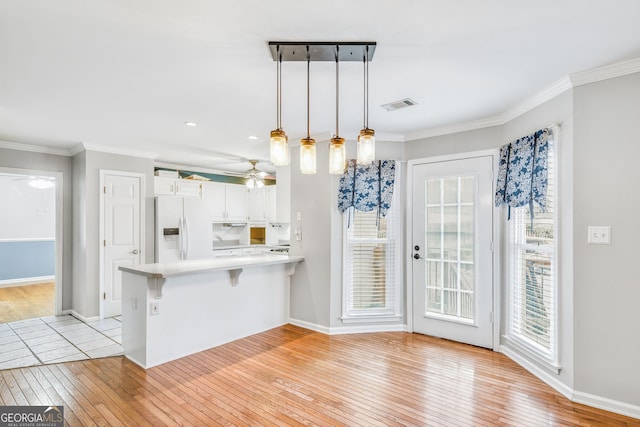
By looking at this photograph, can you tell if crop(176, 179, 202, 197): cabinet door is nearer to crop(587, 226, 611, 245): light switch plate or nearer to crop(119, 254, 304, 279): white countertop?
crop(119, 254, 304, 279): white countertop

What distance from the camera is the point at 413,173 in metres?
3.99

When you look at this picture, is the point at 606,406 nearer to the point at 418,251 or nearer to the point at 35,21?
the point at 418,251

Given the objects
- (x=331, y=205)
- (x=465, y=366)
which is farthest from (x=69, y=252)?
(x=465, y=366)

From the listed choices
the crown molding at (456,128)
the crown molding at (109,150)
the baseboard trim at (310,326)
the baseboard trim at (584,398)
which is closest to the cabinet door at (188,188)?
the crown molding at (109,150)

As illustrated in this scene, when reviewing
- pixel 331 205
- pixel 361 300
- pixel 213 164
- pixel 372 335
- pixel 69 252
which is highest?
pixel 213 164

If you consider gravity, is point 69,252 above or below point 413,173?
below

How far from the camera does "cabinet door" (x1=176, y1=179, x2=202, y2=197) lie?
5564 mm

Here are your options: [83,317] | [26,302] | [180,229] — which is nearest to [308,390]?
[180,229]

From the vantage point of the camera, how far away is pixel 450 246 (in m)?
3.73

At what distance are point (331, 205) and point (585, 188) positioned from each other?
238 cm

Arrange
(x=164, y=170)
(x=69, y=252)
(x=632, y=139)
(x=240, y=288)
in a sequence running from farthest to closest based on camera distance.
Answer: (x=164, y=170), (x=69, y=252), (x=240, y=288), (x=632, y=139)

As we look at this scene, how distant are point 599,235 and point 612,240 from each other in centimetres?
8

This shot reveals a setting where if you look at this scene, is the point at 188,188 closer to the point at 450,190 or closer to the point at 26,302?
the point at 26,302

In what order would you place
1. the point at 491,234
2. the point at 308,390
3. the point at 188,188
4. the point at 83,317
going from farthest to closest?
the point at 188,188
the point at 83,317
the point at 491,234
the point at 308,390
